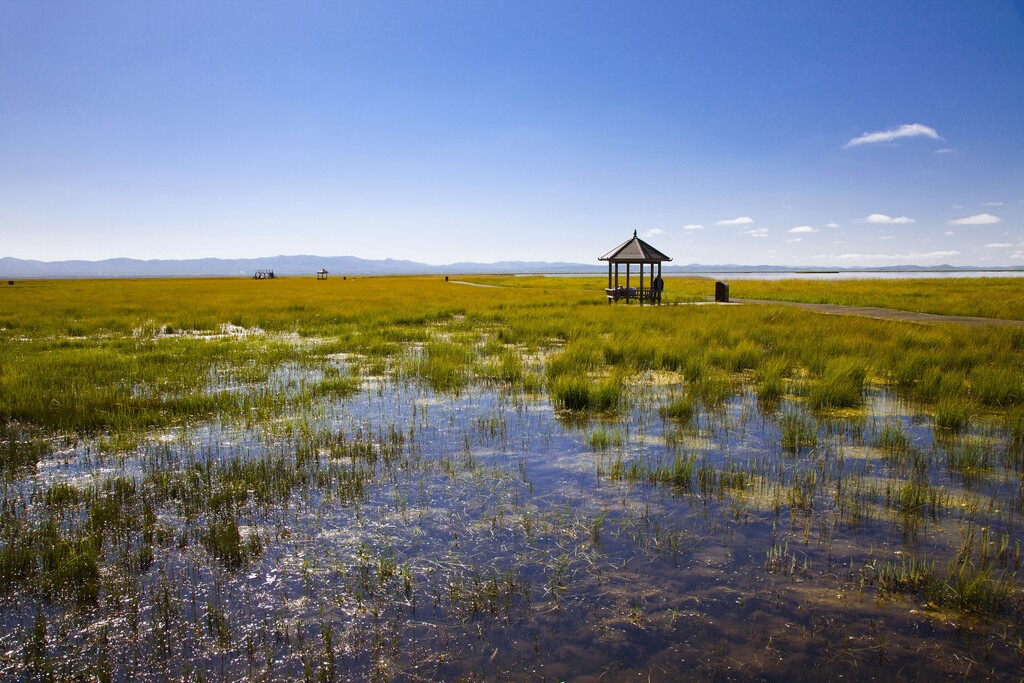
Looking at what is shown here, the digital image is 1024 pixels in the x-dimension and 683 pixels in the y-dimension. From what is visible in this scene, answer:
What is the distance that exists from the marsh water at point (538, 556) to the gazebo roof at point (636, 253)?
62.5 ft

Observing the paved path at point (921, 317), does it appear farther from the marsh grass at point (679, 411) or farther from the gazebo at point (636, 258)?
the marsh grass at point (679, 411)

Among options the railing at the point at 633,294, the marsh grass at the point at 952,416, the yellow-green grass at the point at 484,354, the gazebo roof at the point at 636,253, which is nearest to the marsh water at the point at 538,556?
the marsh grass at the point at 952,416

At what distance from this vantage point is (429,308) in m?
25.9

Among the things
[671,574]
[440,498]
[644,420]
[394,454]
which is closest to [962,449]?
[644,420]

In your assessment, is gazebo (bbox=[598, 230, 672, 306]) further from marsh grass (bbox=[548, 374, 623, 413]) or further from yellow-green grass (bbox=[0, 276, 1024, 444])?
marsh grass (bbox=[548, 374, 623, 413])

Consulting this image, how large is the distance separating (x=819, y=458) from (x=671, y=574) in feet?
10.9

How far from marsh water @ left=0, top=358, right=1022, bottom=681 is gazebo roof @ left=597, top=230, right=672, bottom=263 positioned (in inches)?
749

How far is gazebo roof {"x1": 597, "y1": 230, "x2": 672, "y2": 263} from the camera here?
2595 cm

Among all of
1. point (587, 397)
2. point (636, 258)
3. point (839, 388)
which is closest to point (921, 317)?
point (636, 258)

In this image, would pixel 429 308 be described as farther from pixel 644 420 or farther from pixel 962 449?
pixel 962 449

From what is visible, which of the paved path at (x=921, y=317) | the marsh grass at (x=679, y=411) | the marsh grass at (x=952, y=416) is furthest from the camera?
the paved path at (x=921, y=317)

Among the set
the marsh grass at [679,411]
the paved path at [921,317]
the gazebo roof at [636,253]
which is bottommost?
the marsh grass at [679,411]

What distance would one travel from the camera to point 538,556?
431 cm

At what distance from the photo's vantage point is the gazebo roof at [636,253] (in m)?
26.0
